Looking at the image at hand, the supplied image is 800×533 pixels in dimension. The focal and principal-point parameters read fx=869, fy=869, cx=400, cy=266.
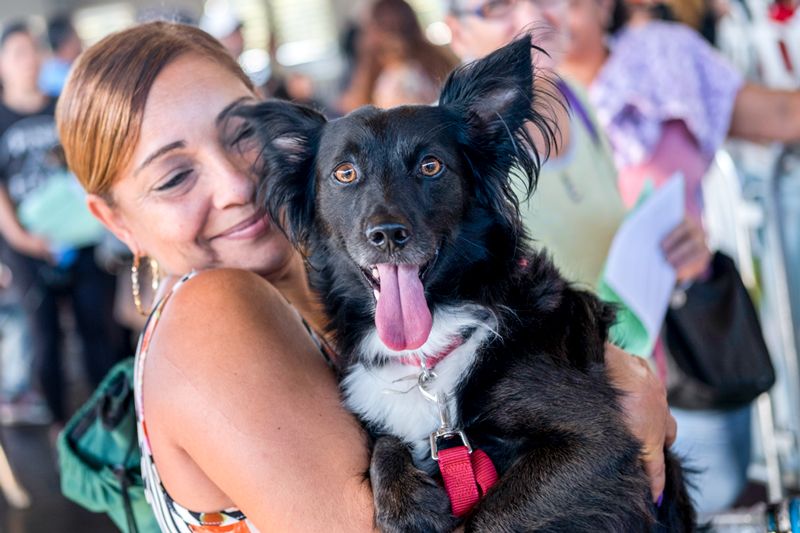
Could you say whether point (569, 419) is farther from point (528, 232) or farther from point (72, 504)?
point (72, 504)

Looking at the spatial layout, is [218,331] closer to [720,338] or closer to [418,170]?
[418,170]

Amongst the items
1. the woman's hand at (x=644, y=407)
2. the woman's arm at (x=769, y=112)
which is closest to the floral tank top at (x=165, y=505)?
the woman's hand at (x=644, y=407)

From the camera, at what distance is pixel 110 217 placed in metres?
2.05

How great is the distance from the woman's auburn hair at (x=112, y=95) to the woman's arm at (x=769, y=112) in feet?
6.66

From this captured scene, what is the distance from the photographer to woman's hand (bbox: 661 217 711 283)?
2.52m

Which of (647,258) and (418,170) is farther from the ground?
(418,170)

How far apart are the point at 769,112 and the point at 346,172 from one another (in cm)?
198

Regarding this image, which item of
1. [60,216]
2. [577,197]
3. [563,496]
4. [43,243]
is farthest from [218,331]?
[43,243]

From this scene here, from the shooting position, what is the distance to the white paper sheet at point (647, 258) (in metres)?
2.22

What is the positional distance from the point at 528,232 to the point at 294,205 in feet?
1.76

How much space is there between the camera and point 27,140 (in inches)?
241

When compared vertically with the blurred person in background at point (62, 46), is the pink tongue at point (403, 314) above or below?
above

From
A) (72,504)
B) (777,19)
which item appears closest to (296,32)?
(72,504)

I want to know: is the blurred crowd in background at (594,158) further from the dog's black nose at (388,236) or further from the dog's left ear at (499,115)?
the dog's black nose at (388,236)
